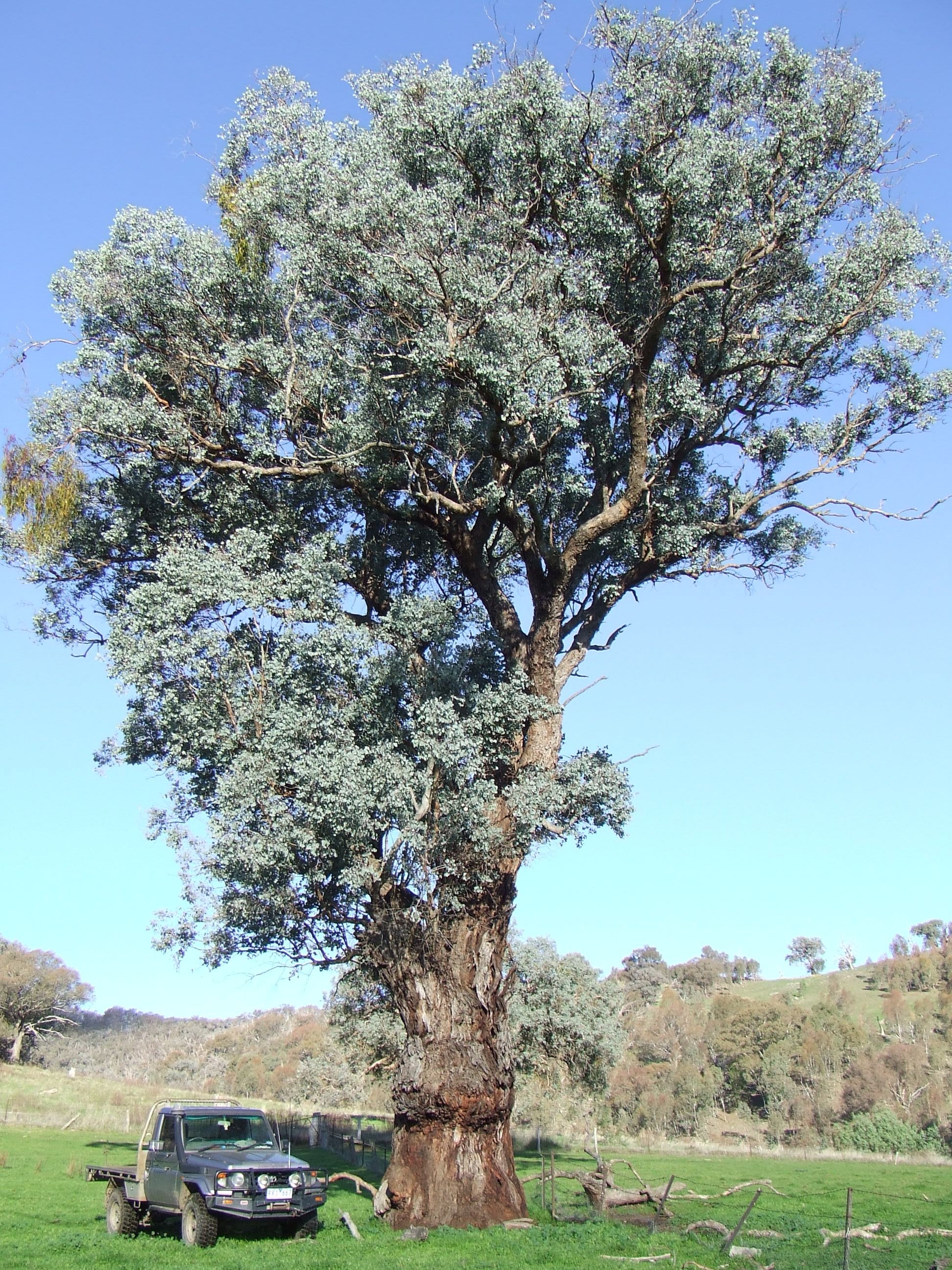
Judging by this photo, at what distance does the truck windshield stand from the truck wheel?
111cm

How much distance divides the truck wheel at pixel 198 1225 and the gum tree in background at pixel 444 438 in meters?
3.23

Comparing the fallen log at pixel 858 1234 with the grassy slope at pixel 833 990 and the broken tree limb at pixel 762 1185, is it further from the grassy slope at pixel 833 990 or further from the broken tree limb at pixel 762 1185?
the grassy slope at pixel 833 990

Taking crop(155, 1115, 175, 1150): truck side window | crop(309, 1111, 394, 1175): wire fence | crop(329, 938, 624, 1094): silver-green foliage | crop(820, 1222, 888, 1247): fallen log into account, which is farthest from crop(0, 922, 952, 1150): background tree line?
crop(820, 1222, 888, 1247): fallen log

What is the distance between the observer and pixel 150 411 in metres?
19.7

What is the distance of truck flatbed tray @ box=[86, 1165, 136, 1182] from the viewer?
57.7ft

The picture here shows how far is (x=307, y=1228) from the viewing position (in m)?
17.1

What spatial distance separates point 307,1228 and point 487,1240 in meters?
3.10

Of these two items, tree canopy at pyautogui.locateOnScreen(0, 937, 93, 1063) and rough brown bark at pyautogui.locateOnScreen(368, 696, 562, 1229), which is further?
tree canopy at pyautogui.locateOnScreen(0, 937, 93, 1063)

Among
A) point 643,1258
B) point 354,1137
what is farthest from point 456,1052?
point 354,1137

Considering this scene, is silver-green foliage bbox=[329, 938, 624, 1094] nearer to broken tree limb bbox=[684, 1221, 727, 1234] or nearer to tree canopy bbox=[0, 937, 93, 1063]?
broken tree limb bbox=[684, 1221, 727, 1234]

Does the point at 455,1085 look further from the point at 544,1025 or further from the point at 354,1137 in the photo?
the point at 354,1137

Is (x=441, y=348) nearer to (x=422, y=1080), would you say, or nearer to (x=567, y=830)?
(x=567, y=830)

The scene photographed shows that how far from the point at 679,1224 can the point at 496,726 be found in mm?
9353

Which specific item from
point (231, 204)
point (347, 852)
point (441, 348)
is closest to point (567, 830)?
point (347, 852)
